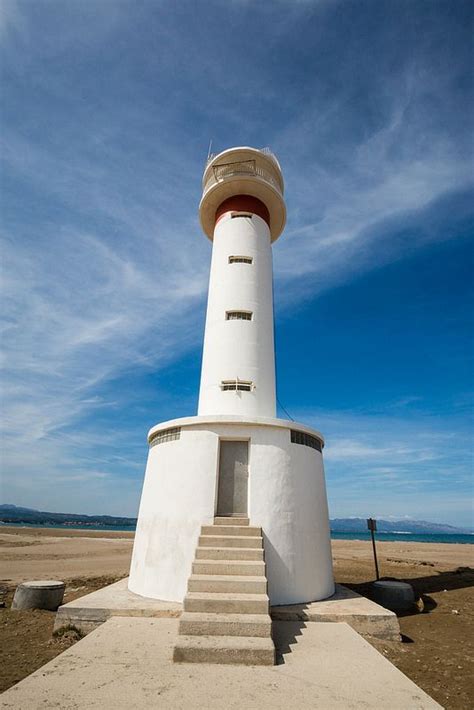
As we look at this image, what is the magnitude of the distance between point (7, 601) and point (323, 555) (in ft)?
26.4

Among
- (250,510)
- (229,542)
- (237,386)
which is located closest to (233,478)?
(250,510)

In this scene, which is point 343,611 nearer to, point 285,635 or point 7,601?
point 285,635

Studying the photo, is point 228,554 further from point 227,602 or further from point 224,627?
point 224,627

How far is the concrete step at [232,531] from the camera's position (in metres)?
7.36

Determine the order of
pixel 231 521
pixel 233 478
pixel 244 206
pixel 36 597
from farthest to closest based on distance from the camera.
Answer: pixel 244 206 → pixel 233 478 → pixel 36 597 → pixel 231 521

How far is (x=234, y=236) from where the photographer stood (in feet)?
38.1

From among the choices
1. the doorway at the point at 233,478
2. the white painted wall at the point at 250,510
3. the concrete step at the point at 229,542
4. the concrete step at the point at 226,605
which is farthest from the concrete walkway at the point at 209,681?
the doorway at the point at 233,478

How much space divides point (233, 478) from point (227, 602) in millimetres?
2948

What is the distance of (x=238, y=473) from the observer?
8492mm

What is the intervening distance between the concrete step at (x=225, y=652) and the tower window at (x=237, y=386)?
5.66 meters

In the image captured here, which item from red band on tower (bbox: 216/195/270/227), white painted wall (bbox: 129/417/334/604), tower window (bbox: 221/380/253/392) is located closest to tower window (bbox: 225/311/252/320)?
tower window (bbox: 221/380/253/392)

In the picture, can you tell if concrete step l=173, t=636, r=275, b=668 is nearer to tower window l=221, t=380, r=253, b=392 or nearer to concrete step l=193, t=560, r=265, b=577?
concrete step l=193, t=560, r=265, b=577

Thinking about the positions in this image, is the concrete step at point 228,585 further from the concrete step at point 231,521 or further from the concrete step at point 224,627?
the concrete step at point 231,521

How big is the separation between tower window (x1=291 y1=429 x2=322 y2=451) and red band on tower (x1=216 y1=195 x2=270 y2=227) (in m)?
7.37
